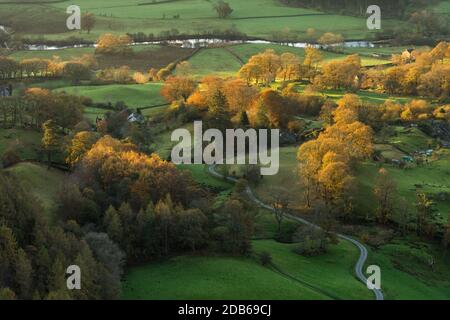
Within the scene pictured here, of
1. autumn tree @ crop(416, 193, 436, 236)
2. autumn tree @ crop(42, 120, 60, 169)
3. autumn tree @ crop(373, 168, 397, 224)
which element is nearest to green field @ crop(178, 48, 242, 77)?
autumn tree @ crop(42, 120, 60, 169)

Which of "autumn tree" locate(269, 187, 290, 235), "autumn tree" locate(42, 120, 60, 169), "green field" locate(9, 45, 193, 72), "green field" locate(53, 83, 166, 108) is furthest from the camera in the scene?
"green field" locate(9, 45, 193, 72)

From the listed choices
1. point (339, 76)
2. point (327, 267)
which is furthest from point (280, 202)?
point (339, 76)

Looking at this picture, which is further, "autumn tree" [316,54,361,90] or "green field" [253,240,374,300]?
"autumn tree" [316,54,361,90]

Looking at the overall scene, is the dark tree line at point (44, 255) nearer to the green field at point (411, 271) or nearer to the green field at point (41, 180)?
the green field at point (41, 180)

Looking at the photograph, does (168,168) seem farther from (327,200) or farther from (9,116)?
(9,116)

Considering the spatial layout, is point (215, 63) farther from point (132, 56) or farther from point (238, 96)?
point (238, 96)

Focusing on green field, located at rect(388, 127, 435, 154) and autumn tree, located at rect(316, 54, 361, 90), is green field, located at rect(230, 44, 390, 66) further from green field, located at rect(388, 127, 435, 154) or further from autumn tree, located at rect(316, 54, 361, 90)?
green field, located at rect(388, 127, 435, 154)

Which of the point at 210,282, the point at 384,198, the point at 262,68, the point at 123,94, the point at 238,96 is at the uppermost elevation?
the point at 262,68
